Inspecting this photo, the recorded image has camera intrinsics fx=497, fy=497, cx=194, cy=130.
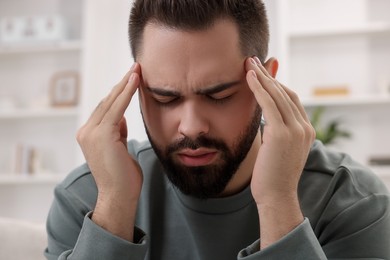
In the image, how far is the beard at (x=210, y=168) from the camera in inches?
46.8

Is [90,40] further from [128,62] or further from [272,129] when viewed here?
[272,129]

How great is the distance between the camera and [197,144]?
3.74 ft

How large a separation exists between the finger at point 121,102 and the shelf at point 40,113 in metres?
2.91

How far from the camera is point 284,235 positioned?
105 centimetres

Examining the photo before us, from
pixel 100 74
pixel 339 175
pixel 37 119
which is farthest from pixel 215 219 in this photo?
pixel 37 119

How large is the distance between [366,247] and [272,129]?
1.14ft

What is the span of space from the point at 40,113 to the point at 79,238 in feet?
10.3

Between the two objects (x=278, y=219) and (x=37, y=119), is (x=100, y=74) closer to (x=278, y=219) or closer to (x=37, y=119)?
(x=37, y=119)

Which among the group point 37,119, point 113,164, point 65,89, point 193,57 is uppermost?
point 193,57

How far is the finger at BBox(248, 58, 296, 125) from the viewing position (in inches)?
44.7

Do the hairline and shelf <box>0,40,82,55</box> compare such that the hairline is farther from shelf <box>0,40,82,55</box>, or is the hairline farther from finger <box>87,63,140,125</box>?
shelf <box>0,40,82,55</box>

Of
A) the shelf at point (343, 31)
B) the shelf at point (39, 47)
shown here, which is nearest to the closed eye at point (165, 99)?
the shelf at point (343, 31)

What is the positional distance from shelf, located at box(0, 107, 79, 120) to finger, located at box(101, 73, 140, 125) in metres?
2.91

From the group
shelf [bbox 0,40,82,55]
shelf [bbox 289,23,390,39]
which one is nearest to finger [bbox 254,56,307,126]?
shelf [bbox 289,23,390,39]
